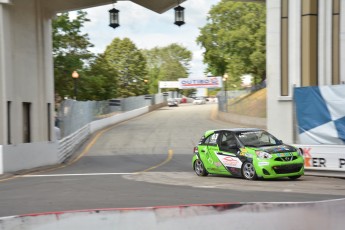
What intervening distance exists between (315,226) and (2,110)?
15291mm

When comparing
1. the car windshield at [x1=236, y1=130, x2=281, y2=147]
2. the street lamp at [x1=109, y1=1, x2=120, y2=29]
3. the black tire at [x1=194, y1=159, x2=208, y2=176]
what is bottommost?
the black tire at [x1=194, y1=159, x2=208, y2=176]

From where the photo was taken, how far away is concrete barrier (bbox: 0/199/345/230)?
6.29 m

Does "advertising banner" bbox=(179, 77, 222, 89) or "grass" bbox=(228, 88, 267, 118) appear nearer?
"grass" bbox=(228, 88, 267, 118)

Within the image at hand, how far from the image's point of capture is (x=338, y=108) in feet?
54.6

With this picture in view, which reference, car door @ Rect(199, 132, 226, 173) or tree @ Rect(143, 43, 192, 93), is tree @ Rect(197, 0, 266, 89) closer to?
car door @ Rect(199, 132, 226, 173)

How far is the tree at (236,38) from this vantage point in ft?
170

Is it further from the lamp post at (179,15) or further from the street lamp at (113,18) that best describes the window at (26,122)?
the lamp post at (179,15)

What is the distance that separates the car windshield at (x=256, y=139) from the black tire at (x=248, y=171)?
0.64m

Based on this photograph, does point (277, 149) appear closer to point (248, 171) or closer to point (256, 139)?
point (248, 171)

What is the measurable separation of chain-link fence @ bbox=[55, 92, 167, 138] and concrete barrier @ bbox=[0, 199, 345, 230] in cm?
2334

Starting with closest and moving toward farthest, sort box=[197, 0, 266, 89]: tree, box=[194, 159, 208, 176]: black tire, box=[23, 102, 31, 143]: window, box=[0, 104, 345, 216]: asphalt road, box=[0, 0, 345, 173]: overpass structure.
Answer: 1. box=[0, 104, 345, 216]: asphalt road
2. box=[194, 159, 208, 176]: black tire
3. box=[0, 0, 345, 173]: overpass structure
4. box=[23, 102, 31, 143]: window
5. box=[197, 0, 266, 89]: tree

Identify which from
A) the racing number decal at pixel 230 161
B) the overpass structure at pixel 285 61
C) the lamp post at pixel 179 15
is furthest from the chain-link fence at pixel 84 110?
the racing number decal at pixel 230 161

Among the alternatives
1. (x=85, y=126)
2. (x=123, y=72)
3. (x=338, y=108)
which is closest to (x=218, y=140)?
(x=338, y=108)

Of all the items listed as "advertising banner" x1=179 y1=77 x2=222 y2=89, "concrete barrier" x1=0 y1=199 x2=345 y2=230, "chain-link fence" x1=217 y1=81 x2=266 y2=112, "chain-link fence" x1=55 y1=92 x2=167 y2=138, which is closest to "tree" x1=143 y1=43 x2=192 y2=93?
"advertising banner" x1=179 y1=77 x2=222 y2=89
